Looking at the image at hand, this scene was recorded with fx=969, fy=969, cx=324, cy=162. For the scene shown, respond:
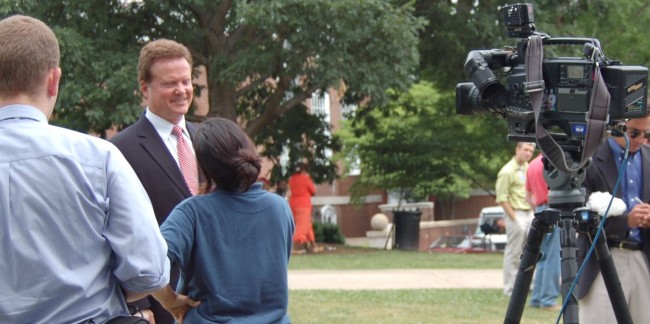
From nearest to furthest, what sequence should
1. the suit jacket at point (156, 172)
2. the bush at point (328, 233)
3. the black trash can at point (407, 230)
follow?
the suit jacket at point (156, 172) → the black trash can at point (407, 230) → the bush at point (328, 233)

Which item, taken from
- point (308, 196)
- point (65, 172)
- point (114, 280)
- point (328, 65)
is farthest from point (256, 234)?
point (308, 196)

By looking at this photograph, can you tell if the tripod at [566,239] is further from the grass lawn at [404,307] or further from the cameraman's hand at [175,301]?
the grass lawn at [404,307]

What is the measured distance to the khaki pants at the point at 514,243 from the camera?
35.5 feet

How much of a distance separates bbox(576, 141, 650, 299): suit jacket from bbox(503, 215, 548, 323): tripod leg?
1.03 metres

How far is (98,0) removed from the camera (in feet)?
57.7

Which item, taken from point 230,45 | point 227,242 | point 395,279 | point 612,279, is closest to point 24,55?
point 227,242

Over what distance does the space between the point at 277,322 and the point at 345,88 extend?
1731 centimetres

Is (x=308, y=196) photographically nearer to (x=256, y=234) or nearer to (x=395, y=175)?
(x=395, y=175)

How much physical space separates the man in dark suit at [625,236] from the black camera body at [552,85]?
3.51 feet

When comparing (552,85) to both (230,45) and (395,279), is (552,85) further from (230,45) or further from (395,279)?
(230,45)

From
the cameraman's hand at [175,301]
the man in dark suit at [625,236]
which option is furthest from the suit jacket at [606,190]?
the cameraman's hand at [175,301]

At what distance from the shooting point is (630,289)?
564 cm

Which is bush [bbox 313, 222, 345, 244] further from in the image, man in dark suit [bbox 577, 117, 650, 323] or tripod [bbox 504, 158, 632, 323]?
tripod [bbox 504, 158, 632, 323]

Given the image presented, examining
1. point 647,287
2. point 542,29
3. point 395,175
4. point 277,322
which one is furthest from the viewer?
point 395,175
